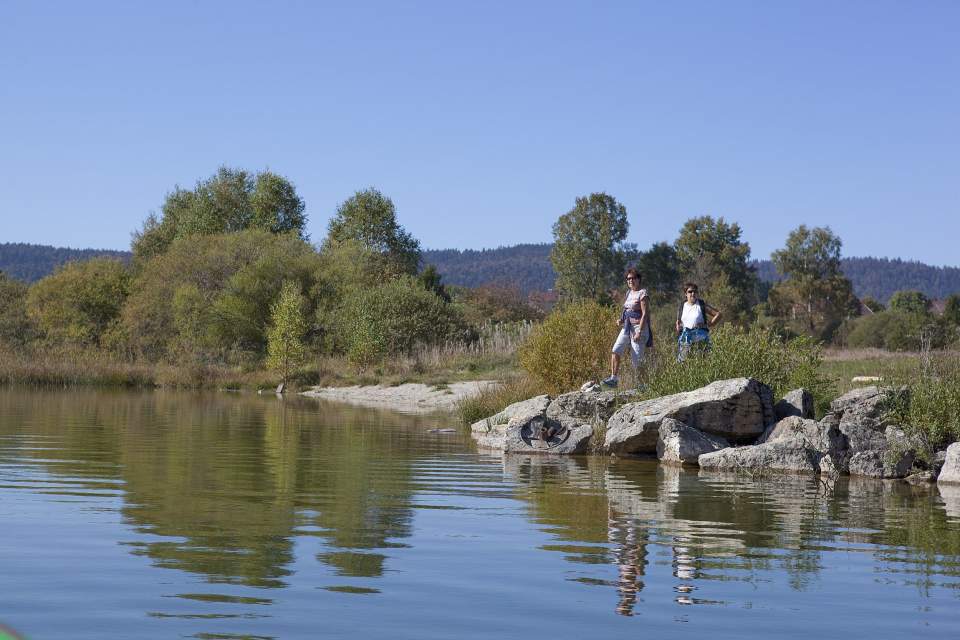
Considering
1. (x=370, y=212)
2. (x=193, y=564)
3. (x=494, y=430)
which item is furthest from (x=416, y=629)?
(x=370, y=212)

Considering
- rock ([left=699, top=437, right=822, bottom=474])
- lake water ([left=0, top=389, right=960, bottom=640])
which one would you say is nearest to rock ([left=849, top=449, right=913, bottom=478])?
rock ([left=699, top=437, right=822, bottom=474])

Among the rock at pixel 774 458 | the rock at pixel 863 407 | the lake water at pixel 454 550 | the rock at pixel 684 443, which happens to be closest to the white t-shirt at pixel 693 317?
the rock at pixel 684 443

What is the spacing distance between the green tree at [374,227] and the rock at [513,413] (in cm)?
5252

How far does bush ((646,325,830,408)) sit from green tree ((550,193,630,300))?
220 feet

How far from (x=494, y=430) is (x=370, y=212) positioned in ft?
183

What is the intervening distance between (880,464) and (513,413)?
634 cm

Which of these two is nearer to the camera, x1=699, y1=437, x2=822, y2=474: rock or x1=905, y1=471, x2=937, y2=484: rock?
x1=905, y1=471, x2=937, y2=484: rock

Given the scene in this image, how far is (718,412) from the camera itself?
14977mm

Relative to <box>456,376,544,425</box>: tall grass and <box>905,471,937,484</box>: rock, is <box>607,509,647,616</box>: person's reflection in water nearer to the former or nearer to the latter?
<box>905,471,937,484</box>: rock

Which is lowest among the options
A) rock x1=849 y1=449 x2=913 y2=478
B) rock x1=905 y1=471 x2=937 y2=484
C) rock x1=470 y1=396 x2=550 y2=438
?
rock x1=905 y1=471 x2=937 y2=484

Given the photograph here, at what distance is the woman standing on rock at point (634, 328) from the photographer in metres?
17.6

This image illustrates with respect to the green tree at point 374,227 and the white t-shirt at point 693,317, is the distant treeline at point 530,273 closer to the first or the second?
the green tree at point 374,227

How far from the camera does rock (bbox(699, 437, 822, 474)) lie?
1376 cm

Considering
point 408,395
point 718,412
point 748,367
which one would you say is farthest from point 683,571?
point 408,395
